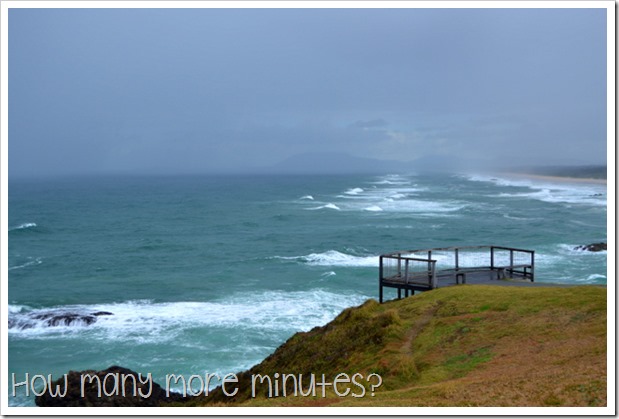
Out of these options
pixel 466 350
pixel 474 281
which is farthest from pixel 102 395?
pixel 474 281

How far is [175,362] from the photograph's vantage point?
936 inches

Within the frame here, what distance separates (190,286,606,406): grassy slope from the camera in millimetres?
10922

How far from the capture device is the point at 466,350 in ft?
45.6

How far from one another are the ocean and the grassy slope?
733cm

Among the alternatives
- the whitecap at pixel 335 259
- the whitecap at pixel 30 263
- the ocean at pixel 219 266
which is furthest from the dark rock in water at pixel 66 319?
the whitecap at pixel 30 263

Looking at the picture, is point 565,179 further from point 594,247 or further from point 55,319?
point 55,319

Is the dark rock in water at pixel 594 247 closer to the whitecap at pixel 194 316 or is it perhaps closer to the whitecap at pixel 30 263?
the whitecap at pixel 194 316

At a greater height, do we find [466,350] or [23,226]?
[466,350]

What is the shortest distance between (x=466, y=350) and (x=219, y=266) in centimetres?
3290

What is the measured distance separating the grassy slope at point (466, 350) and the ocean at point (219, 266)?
7326 millimetres

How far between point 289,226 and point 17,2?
187ft

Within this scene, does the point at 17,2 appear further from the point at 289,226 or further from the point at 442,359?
the point at 289,226

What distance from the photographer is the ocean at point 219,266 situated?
25.6 meters

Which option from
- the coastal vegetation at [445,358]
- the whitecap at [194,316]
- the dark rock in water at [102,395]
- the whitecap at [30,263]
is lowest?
the whitecap at [194,316]
